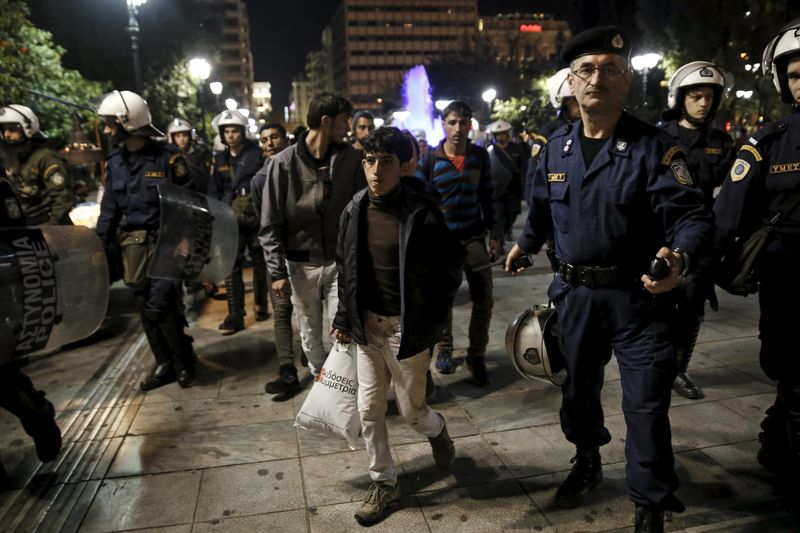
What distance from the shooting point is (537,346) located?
9.95 feet

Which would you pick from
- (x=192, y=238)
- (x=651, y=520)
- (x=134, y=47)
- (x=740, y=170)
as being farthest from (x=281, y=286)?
(x=134, y=47)

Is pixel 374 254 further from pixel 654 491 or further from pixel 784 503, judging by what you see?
pixel 784 503

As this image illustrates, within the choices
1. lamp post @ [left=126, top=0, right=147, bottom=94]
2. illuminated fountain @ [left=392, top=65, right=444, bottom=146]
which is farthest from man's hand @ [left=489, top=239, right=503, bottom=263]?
illuminated fountain @ [left=392, top=65, right=444, bottom=146]

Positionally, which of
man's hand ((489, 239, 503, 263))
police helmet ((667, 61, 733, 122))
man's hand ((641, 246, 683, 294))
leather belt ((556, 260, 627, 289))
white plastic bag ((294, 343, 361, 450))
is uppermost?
police helmet ((667, 61, 733, 122))

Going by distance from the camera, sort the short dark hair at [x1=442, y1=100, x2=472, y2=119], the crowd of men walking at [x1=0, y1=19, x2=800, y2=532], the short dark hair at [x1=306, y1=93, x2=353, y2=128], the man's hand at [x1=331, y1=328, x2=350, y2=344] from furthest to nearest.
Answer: the short dark hair at [x1=442, y1=100, x2=472, y2=119] → the short dark hair at [x1=306, y1=93, x2=353, y2=128] → the man's hand at [x1=331, y1=328, x2=350, y2=344] → the crowd of men walking at [x1=0, y1=19, x2=800, y2=532]

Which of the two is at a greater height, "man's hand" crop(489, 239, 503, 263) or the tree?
the tree

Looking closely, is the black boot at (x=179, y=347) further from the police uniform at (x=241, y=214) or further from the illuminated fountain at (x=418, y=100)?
the illuminated fountain at (x=418, y=100)

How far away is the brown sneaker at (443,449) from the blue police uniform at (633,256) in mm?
946

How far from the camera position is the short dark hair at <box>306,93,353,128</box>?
13.9 ft

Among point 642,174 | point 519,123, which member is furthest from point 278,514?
point 519,123

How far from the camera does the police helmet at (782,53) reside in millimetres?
3039

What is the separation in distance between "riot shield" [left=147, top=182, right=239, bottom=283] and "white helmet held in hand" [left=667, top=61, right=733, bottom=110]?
3815 millimetres

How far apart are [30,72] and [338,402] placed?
1383cm

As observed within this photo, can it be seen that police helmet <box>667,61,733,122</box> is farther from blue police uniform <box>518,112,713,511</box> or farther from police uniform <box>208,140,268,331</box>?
police uniform <box>208,140,268,331</box>
